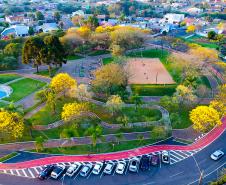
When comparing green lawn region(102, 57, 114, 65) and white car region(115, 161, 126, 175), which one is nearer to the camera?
white car region(115, 161, 126, 175)

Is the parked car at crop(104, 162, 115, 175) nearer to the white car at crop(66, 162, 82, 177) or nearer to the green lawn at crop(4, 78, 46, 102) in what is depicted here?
the white car at crop(66, 162, 82, 177)

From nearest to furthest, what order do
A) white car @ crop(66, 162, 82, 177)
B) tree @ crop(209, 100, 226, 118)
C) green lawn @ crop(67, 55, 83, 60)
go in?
1. white car @ crop(66, 162, 82, 177)
2. tree @ crop(209, 100, 226, 118)
3. green lawn @ crop(67, 55, 83, 60)

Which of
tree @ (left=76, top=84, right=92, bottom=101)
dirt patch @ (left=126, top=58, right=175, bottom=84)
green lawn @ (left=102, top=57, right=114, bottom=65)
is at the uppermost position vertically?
tree @ (left=76, top=84, right=92, bottom=101)

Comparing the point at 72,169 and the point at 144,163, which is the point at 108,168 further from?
the point at 144,163

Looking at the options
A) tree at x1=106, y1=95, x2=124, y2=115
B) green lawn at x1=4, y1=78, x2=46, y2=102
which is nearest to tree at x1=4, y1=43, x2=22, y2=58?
green lawn at x1=4, y1=78, x2=46, y2=102

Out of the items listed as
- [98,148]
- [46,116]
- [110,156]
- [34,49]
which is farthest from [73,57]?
[110,156]

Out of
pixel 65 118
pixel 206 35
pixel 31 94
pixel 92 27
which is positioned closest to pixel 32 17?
pixel 92 27
